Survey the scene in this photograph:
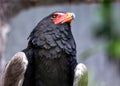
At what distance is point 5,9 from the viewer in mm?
3895

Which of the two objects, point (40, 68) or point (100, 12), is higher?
point (100, 12)

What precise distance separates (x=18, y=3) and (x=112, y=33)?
3.44 m

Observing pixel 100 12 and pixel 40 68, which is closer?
pixel 100 12

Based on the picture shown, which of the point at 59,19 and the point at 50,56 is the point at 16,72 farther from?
the point at 59,19

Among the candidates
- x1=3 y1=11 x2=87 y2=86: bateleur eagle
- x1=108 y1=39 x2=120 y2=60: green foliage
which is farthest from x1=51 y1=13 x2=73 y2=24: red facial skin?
x1=108 y1=39 x2=120 y2=60: green foliage

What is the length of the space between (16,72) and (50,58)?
0.20 metres

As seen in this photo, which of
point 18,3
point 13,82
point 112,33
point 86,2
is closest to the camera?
point 112,33

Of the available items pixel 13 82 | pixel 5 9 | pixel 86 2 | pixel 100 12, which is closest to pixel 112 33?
pixel 100 12

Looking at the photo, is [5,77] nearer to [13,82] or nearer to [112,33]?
[13,82]

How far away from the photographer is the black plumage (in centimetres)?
213

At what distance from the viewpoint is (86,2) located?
3.67 metres

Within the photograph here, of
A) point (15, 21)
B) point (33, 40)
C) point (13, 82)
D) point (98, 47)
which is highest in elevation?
point (98, 47)

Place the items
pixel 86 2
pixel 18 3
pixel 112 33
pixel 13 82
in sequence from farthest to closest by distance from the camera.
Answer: pixel 18 3 < pixel 86 2 < pixel 13 82 < pixel 112 33

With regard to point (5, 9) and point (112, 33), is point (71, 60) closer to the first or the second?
point (112, 33)
